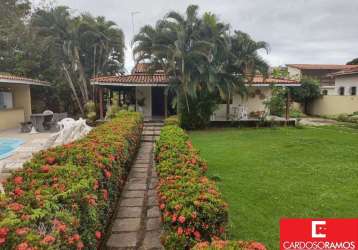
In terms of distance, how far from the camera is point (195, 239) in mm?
2533

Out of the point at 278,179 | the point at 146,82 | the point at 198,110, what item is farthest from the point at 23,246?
the point at 146,82

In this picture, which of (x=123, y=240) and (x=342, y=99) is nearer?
(x=123, y=240)

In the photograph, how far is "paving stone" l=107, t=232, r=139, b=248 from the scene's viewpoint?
3.49 meters

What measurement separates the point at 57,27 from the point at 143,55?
815cm

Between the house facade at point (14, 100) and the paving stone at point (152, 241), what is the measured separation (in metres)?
13.3

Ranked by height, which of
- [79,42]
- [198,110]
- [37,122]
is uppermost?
[79,42]

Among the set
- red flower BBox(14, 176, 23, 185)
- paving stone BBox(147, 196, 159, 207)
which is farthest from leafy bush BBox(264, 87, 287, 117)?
red flower BBox(14, 176, 23, 185)

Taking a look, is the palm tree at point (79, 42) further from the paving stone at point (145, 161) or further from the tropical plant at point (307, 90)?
the tropical plant at point (307, 90)

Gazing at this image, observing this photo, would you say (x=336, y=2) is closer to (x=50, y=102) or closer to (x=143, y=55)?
(x=143, y=55)

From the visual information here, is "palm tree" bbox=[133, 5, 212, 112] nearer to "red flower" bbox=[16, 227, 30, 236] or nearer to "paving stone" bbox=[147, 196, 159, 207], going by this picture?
"paving stone" bbox=[147, 196, 159, 207]

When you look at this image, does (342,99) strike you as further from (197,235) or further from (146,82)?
(197,235)

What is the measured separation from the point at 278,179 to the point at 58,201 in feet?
17.3

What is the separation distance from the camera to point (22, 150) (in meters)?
9.59

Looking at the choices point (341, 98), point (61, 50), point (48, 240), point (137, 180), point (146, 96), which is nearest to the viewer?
point (48, 240)
